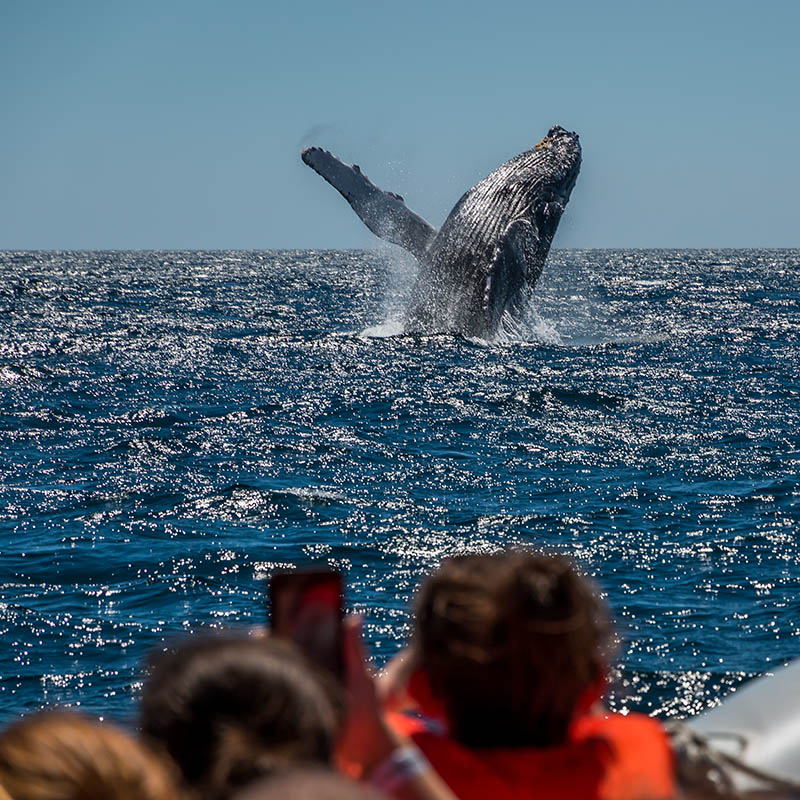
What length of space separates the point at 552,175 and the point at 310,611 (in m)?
17.0

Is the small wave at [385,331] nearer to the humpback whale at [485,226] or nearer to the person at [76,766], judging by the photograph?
the humpback whale at [485,226]

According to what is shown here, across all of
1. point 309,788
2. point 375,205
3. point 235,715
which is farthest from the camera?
point 375,205

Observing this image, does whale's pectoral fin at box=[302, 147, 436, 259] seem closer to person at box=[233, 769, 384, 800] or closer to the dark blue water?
the dark blue water

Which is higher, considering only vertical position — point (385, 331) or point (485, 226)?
point (485, 226)

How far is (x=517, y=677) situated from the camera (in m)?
2.08

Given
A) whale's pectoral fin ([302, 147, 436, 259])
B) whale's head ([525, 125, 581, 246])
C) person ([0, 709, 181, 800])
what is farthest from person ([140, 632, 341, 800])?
whale's pectoral fin ([302, 147, 436, 259])

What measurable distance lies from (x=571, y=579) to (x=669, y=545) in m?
6.95

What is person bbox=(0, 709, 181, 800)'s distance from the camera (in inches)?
62.7

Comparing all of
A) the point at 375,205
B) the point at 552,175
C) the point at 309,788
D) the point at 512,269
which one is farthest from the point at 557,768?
the point at 375,205

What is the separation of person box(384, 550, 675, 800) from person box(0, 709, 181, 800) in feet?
1.98

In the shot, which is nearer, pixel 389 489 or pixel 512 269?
pixel 389 489

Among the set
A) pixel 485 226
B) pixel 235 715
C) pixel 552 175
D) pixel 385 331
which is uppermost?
pixel 552 175

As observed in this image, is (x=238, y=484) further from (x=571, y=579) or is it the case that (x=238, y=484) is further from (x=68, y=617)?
(x=571, y=579)

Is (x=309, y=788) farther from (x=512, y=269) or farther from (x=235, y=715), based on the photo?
(x=512, y=269)
